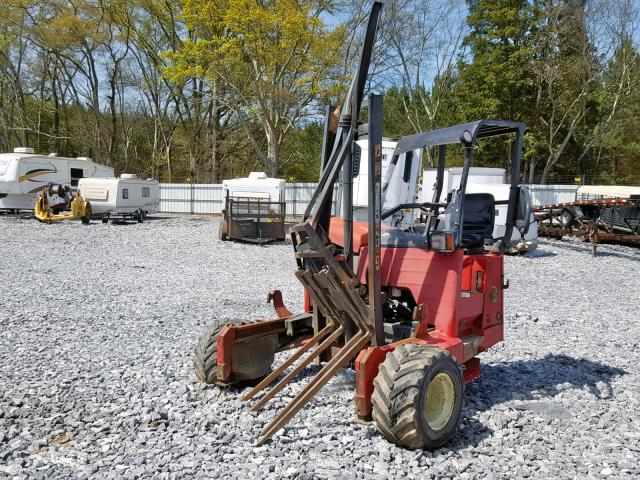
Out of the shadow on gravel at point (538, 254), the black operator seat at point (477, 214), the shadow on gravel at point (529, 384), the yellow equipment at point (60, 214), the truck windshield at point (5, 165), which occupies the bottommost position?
the shadow on gravel at point (529, 384)

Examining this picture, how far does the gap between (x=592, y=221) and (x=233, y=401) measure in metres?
17.0

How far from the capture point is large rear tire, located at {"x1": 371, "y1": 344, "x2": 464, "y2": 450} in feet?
13.5

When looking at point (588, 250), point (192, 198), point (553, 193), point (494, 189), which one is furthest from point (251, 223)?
point (553, 193)

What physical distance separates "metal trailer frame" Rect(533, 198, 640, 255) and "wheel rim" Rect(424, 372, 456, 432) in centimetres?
1545

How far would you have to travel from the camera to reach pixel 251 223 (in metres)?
20.1

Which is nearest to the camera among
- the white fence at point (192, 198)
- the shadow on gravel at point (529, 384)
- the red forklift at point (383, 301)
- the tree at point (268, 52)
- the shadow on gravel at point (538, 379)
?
the red forklift at point (383, 301)

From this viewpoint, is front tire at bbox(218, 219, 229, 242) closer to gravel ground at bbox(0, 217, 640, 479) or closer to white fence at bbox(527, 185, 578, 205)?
gravel ground at bbox(0, 217, 640, 479)

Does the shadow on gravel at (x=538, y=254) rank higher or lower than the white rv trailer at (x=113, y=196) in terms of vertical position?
lower

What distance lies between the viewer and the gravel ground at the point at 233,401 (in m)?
4.10

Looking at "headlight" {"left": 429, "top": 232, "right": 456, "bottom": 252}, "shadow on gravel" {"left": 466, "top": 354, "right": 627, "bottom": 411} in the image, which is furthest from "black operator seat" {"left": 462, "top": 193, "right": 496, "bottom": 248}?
"shadow on gravel" {"left": 466, "top": 354, "right": 627, "bottom": 411}

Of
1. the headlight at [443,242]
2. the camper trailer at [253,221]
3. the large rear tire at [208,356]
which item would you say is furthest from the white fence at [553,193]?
the large rear tire at [208,356]

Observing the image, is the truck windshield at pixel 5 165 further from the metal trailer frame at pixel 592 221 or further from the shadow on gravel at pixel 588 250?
the shadow on gravel at pixel 588 250

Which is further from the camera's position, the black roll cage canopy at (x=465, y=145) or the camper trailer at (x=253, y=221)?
the camper trailer at (x=253, y=221)

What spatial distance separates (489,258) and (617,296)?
7.55m
